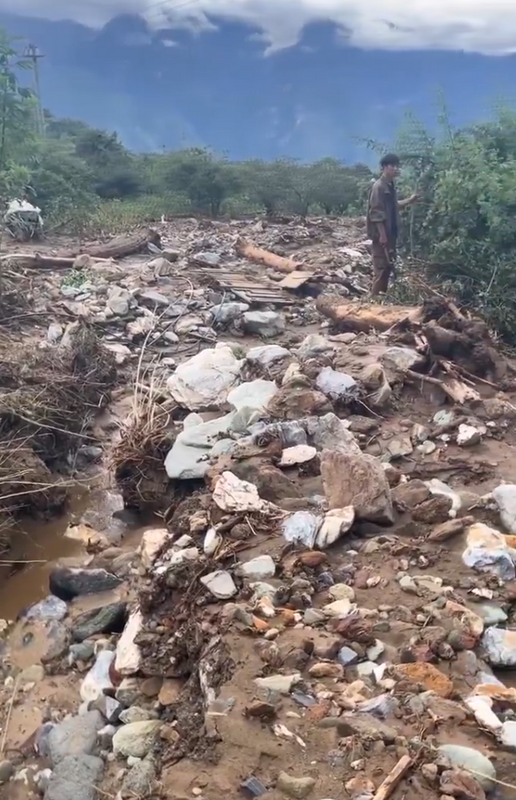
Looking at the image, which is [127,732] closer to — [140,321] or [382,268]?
[140,321]

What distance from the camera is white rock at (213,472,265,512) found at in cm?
338

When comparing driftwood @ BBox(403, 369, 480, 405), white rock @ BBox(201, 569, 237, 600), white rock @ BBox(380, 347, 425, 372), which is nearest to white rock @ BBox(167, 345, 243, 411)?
white rock @ BBox(380, 347, 425, 372)

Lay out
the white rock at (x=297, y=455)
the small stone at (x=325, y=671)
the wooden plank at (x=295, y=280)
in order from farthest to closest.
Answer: the wooden plank at (x=295, y=280) → the white rock at (x=297, y=455) → the small stone at (x=325, y=671)

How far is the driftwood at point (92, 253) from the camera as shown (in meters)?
Result: 8.56

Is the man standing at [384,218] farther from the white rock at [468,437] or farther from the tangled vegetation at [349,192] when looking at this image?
the white rock at [468,437]

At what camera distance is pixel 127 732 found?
2.46 meters

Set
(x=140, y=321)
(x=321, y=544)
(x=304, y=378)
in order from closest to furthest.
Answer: (x=321, y=544)
(x=304, y=378)
(x=140, y=321)

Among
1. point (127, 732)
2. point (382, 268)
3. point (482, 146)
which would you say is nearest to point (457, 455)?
point (127, 732)

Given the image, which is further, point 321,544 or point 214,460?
point 214,460

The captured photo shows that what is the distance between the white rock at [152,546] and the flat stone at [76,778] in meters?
1.17

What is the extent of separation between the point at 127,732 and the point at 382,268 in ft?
18.6

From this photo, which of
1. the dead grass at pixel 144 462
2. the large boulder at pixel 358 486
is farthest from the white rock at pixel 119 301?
the large boulder at pixel 358 486

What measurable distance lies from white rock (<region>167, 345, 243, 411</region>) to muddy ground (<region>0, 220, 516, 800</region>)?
0.09m

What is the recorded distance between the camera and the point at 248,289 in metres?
7.90
